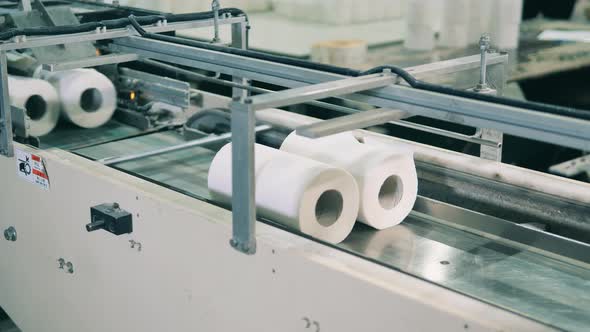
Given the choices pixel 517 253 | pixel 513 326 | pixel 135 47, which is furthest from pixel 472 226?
pixel 135 47

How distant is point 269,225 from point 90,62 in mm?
795

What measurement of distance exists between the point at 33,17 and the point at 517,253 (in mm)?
1719

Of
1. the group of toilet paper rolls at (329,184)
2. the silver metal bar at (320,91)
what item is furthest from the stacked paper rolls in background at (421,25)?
the silver metal bar at (320,91)

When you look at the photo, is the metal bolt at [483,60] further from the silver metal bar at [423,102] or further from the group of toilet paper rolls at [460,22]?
the group of toilet paper rolls at [460,22]

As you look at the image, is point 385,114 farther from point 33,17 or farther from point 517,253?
point 33,17

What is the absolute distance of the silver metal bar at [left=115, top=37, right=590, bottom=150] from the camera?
1165 millimetres

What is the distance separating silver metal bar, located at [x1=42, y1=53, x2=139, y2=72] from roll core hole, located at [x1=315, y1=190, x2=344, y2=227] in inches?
27.8

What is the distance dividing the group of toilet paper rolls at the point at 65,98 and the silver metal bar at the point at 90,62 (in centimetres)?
47

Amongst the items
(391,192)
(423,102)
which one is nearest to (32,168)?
(391,192)

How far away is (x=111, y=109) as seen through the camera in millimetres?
2547

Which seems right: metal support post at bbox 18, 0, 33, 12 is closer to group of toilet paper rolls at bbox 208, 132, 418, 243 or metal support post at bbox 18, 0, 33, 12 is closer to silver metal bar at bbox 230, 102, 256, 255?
group of toilet paper rolls at bbox 208, 132, 418, 243

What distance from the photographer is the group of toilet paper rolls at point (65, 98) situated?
2.40 m

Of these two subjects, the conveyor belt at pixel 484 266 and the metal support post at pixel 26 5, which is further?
the metal support post at pixel 26 5

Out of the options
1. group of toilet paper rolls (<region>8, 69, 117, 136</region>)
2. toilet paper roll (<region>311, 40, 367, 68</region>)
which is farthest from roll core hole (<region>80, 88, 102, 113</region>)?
toilet paper roll (<region>311, 40, 367, 68</region>)
